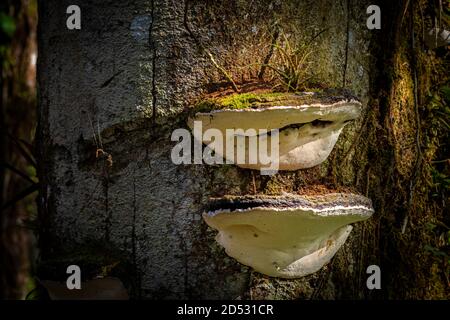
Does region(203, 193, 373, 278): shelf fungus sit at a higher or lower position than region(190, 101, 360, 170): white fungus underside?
lower

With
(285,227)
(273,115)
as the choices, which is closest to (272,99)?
(273,115)

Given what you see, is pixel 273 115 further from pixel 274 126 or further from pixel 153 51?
pixel 153 51

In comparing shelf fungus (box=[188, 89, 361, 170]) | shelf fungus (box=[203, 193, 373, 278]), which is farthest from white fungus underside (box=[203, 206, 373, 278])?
shelf fungus (box=[188, 89, 361, 170])

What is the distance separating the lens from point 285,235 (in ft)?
5.66

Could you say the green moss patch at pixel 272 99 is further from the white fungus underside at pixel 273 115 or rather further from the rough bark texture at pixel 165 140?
the rough bark texture at pixel 165 140

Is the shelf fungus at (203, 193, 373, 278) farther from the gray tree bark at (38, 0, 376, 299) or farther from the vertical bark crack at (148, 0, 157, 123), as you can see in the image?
the vertical bark crack at (148, 0, 157, 123)

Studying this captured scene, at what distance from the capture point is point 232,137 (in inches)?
68.0

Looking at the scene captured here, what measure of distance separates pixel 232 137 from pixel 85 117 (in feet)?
1.71

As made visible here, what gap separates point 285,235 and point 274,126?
31 cm

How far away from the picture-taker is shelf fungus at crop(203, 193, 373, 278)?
1624mm

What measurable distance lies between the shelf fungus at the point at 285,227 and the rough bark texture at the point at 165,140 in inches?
3.1

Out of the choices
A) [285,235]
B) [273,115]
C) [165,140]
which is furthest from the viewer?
[165,140]

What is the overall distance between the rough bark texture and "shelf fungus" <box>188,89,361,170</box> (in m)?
0.07
